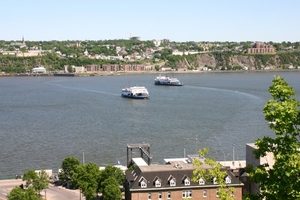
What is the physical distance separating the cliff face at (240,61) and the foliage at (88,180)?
89.4 meters

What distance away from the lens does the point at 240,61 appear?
103m

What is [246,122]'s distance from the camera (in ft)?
82.5

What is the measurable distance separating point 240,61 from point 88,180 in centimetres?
9394

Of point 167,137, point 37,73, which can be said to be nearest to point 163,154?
point 167,137

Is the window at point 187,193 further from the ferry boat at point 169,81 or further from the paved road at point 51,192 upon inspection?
the ferry boat at point 169,81

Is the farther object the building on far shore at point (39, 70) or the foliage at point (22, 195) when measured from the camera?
the building on far shore at point (39, 70)

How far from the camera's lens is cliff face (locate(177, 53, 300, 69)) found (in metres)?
102

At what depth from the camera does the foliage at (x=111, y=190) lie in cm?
1115

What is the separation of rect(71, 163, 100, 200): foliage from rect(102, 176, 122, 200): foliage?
396 mm

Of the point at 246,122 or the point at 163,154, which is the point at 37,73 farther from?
the point at 163,154

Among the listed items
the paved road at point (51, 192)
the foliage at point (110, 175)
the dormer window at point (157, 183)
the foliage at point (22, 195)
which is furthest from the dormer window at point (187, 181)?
the foliage at point (22, 195)

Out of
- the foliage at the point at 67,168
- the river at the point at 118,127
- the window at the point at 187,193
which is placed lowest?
the river at the point at 118,127

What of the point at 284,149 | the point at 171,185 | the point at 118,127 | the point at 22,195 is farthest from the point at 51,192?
the point at 118,127

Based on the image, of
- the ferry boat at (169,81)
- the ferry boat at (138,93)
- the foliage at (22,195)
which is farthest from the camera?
the ferry boat at (169,81)
